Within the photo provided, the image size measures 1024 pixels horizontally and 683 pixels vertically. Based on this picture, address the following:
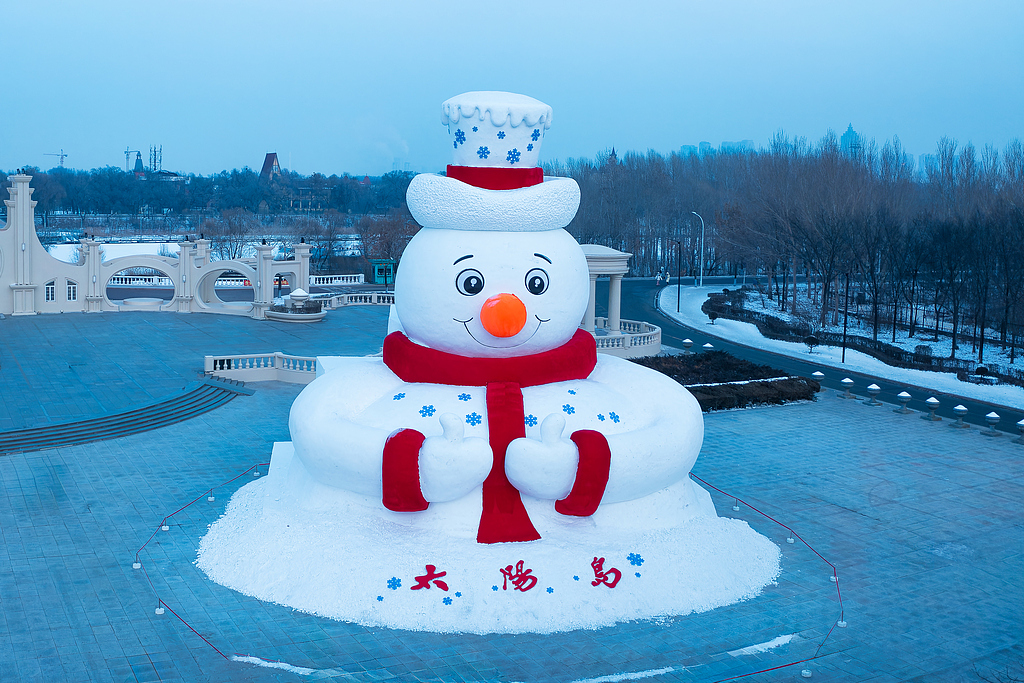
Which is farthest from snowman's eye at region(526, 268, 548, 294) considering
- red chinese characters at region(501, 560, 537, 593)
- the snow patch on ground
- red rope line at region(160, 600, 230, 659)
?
red rope line at region(160, 600, 230, 659)

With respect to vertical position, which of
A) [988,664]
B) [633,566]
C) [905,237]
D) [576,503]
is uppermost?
[905,237]

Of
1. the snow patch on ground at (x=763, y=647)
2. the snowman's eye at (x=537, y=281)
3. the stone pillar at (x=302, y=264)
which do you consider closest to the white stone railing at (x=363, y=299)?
the stone pillar at (x=302, y=264)

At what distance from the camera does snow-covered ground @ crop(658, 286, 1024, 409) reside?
94.0 ft

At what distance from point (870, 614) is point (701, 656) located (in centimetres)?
273

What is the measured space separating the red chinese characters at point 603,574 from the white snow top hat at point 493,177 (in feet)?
13.6

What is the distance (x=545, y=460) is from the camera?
1061 cm

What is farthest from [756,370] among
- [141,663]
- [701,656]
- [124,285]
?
[124,285]

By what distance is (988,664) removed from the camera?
34.8ft

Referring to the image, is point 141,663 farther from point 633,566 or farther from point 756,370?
point 756,370

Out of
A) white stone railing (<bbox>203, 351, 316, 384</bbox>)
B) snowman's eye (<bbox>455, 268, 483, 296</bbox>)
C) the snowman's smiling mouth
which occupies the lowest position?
white stone railing (<bbox>203, 351, 316, 384</bbox>)

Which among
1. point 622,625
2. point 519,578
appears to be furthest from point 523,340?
point 622,625

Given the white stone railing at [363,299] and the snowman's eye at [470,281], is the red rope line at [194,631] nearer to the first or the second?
the snowman's eye at [470,281]

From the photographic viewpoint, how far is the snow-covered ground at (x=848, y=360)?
2866 cm

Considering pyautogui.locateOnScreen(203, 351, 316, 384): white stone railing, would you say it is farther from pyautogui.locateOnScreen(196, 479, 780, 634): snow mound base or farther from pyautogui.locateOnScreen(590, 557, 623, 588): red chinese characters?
pyautogui.locateOnScreen(590, 557, 623, 588): red chinese characters
